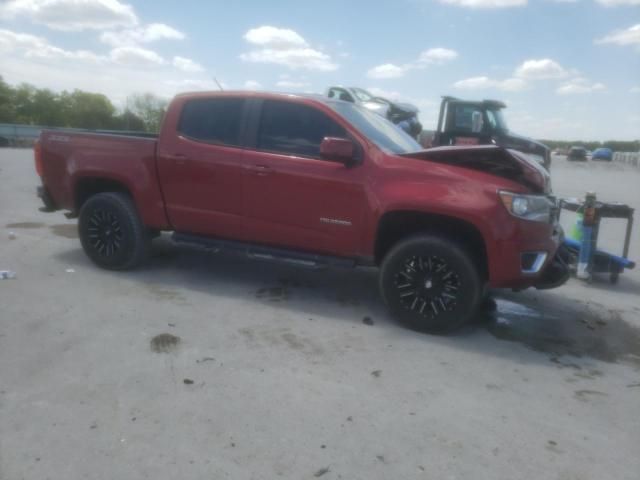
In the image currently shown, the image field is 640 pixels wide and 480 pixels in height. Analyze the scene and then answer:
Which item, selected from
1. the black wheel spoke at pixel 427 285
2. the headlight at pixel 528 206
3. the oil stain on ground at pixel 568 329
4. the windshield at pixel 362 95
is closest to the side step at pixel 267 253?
the black wheel spoke at pixel 427 285

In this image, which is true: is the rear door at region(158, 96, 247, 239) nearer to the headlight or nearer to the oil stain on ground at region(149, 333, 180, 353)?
the oil stain on ground at region(149, 333, 180, 353)

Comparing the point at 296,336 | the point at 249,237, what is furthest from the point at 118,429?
the point at 249,237

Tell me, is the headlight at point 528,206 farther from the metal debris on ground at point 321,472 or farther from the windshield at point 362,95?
the windshield at point 362,95

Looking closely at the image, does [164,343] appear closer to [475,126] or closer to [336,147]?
[336,147]

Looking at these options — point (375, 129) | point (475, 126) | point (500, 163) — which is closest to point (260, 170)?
point (375, 129)

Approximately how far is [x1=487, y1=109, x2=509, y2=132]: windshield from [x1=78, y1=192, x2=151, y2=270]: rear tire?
1070 centimetres

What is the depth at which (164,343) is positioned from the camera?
149 inches

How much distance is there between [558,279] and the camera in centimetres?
424

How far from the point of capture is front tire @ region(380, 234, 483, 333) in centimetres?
408

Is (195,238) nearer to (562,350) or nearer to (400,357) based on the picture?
(400,357)

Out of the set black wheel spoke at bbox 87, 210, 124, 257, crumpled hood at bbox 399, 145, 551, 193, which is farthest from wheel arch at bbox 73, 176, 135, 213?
crumpled hood at bbox 399, 145, 551, 193

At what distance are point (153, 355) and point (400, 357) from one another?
1.73 m

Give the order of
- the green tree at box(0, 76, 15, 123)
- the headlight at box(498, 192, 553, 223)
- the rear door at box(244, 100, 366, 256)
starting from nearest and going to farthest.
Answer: the headlight at box(498, 192, 553, 223)
the rear door at box(244, 100, 366, 256)
the green tree at box(0, 76, 15, 123)

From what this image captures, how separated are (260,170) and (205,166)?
0.60 m
